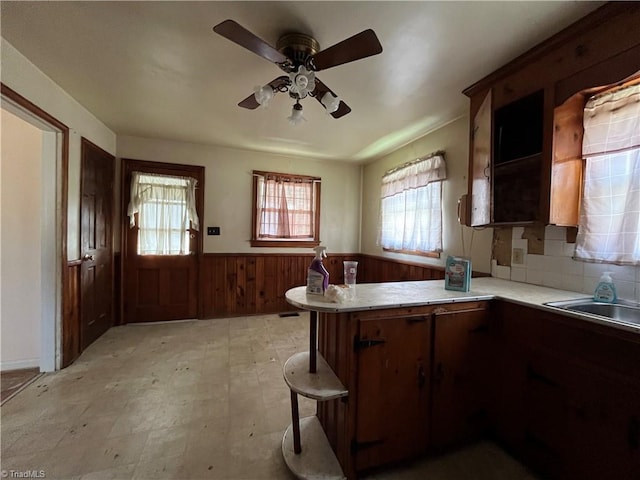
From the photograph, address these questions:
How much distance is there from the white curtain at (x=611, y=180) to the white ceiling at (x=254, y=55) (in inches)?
20.5

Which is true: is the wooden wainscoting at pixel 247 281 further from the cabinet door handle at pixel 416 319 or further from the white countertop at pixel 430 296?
the cabinet door handle at pixel 416 319

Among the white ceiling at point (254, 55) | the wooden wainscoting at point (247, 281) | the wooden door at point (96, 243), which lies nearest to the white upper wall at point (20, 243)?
the wooden door at point (96, 243)

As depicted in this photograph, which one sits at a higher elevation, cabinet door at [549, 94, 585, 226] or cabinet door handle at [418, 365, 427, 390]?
cabinet door at [549, 94, 585, 226]

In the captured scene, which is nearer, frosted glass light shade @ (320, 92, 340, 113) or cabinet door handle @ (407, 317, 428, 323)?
cabinet door handle @ (407, 317, 428, 323)

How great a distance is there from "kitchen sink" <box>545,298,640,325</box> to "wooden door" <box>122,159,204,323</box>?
A: 367 cm

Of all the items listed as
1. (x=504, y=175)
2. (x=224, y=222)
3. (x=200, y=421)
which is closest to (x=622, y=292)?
(x=504, y=175)

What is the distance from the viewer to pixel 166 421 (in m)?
1.71

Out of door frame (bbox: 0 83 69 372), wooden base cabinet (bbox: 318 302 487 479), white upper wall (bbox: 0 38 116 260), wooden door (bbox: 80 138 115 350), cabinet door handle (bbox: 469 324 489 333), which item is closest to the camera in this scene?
wooden base cabinet (bbox: 318 302 487 479)

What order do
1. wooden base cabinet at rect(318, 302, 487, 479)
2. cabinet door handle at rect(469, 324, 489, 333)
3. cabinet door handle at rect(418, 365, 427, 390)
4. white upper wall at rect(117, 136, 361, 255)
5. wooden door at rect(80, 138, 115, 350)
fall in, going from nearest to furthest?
wooden base cabinet at rect(318, 302, 487, 479) → cabinet door handle at rect(418, 365, 427, 390) → cabinet door handle at rect(469, 324, 489, 333) → wooden door at rect(80, 138, 115, 350) → white upper wall at rect(117, 136, 361, 255)

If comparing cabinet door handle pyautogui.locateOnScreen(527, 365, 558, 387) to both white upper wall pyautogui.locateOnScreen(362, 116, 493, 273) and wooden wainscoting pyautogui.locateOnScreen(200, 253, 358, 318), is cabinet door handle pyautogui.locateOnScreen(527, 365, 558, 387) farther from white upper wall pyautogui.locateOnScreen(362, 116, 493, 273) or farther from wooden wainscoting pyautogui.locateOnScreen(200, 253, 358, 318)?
wooden wainscoting pyautogui.locateOnScreen(200, 253, 358, 318)

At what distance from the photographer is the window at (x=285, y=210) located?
387cm

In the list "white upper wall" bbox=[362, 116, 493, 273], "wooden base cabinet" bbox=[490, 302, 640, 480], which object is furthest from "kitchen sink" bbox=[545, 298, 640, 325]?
"white upper wall" bbox=[362, 116, 493, 273]

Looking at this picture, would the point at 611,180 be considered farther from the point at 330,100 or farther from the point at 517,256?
the point at 330,100

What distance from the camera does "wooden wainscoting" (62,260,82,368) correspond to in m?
2.34
